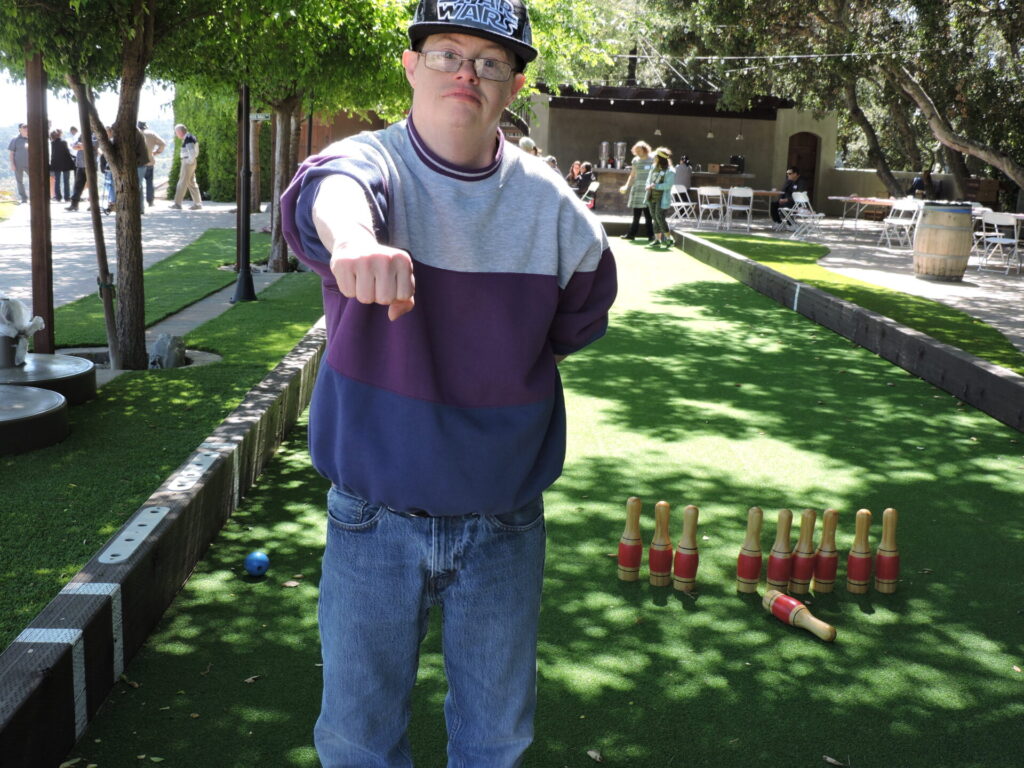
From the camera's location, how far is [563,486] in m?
6.68

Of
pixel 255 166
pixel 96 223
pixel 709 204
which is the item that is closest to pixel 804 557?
pixel 96 223

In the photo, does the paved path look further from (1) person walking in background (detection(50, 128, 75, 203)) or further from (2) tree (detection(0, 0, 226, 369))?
(2) tree (detection(0, 0, 226, 369))

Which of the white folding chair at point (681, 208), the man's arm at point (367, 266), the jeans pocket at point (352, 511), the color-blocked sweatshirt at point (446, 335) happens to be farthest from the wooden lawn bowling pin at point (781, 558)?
the white folding chair at point (681, 208)

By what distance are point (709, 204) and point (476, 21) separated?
3024 centimetres

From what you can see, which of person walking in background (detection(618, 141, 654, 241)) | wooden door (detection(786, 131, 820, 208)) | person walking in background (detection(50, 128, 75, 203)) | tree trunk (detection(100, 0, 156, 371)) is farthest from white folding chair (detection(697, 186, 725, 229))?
tree trunk (detection(100, 0, 156, 371))

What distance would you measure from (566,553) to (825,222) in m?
29.9

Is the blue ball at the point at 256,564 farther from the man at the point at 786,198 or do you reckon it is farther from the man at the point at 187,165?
the man at the point at 786,198

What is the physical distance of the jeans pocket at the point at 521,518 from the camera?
246cm

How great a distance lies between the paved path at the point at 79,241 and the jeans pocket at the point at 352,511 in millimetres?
10400

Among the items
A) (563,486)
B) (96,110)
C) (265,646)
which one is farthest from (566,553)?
(96,110)

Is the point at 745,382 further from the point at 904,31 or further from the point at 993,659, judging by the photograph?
the point at 904,31

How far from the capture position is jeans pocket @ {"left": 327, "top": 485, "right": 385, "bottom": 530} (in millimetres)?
2416

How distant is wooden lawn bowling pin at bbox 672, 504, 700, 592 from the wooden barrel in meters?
13.5

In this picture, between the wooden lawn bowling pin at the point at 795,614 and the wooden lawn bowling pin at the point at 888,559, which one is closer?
the wooden lawn bowling pin at the point at 795,614
